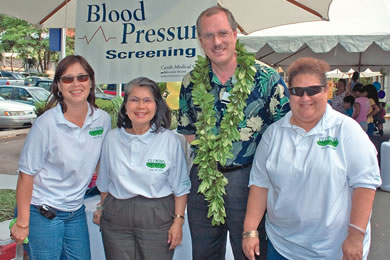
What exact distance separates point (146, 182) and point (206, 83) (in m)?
0.68

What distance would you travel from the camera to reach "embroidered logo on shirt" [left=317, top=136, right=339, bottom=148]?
1.84m


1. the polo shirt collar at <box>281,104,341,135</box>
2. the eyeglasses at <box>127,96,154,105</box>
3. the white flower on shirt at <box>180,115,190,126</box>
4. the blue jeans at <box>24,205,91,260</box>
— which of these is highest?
the eyeglasses at <box>127,96,154,105</box>

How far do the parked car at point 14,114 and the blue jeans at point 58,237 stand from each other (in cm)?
1127

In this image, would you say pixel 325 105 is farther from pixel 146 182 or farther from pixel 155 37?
pixel 155 37

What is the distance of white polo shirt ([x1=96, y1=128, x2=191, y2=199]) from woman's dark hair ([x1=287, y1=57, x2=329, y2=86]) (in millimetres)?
794

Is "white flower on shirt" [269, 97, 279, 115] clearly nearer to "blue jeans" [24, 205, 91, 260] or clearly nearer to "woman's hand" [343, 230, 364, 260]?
"woman's hand" [343, 230, 364, 260]

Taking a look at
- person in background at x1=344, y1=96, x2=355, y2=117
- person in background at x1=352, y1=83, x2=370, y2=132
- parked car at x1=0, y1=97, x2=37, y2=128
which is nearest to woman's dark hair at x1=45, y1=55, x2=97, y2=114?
person in background at x1=352, y1=83, x2=370, y2=132

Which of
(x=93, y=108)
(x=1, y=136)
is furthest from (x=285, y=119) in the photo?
(x=1, y=136)

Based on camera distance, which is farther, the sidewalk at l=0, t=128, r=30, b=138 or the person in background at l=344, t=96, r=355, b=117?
the sidewalk at l=0, t=128, r=30, b=138

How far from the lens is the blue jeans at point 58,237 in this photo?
2303 mm

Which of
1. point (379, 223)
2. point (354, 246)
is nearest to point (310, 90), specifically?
point (354, 246)

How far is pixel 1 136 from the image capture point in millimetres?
11945

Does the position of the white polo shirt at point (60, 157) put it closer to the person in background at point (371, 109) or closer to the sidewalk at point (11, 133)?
the person in background at point (371, 109)

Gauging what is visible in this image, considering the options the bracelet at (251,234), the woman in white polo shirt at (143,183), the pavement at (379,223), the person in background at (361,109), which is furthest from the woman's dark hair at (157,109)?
the person in background at (361,109)
